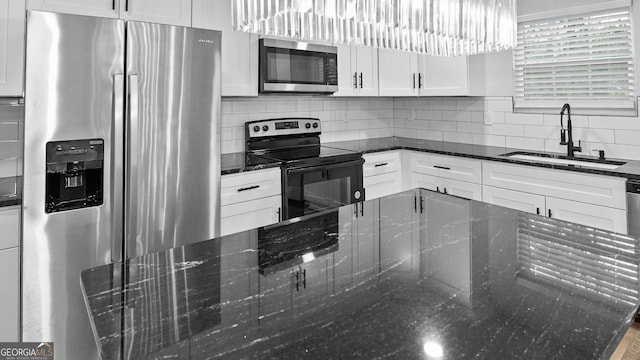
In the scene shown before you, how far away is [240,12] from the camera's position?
113 cm

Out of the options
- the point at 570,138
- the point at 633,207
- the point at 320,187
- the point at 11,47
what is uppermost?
the point at 11,47

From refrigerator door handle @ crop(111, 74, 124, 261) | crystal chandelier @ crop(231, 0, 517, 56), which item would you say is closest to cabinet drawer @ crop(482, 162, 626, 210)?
crystal chandelier @ crop(231, 0, 517, 56)

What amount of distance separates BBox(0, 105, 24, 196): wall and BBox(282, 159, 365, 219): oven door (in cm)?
156

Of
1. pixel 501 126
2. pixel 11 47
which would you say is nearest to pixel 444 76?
pixel 501 126

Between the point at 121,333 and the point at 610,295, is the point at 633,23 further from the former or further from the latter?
the point at 121,333

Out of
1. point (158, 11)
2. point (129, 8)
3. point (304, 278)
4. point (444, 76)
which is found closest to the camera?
point (304, 278)

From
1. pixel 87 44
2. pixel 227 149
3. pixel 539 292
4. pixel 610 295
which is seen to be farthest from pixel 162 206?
pixel 610 295

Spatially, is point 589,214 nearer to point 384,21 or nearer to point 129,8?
point 384,21

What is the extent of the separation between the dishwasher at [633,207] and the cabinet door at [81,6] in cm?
309

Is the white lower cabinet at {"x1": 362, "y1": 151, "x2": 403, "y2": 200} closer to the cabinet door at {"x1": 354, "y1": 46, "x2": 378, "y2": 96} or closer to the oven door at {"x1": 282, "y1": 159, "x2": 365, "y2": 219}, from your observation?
the oven door at {"x1": 282, "y1": 159, "x2": 365, "y2": 219}

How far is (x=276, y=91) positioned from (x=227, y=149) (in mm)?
636

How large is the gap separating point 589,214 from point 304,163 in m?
1.90

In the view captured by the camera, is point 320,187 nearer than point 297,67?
Yes

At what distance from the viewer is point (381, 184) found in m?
3.55
